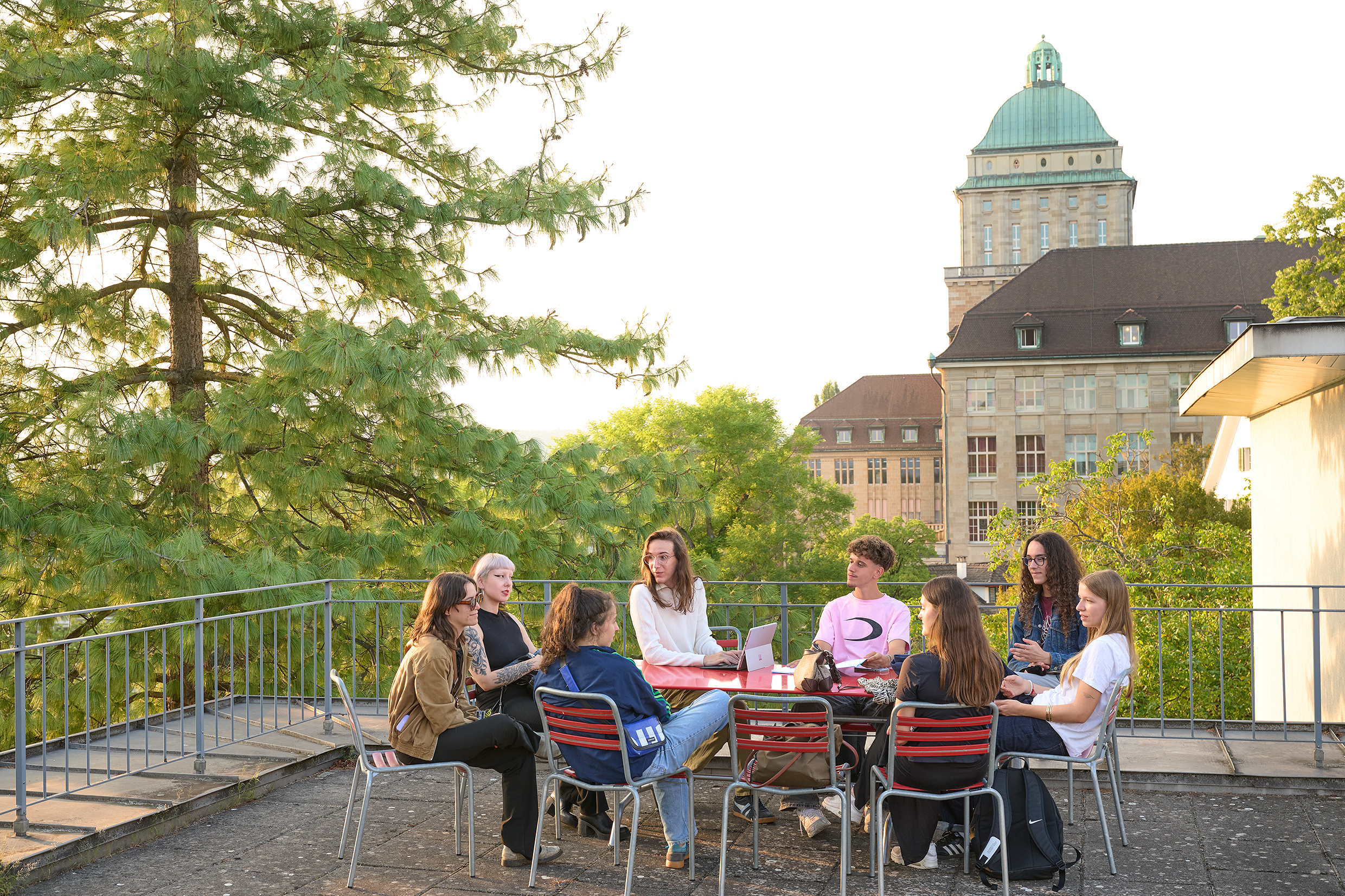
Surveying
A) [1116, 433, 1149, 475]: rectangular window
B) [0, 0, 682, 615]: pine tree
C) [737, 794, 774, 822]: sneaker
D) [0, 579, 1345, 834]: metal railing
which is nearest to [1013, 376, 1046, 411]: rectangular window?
[1116, 433, 1149, 475]: rectangular window

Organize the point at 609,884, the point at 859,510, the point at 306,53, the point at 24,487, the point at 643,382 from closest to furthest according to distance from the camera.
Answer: the point at 609,884, the point at 24,487, the point at 306,53, the point at 643,382, the point at 859,510

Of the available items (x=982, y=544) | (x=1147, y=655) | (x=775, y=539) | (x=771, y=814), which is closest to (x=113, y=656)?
(x=771, y=814)

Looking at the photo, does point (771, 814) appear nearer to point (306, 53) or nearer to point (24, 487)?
point (24, 487)

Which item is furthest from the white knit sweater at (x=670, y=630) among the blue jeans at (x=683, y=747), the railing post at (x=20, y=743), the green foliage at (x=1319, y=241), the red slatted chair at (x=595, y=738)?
the green foliage at (x=1319, y=241)

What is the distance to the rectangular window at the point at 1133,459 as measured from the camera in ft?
219

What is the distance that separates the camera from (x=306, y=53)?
11.3 metres

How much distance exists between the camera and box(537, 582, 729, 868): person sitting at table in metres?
5.02

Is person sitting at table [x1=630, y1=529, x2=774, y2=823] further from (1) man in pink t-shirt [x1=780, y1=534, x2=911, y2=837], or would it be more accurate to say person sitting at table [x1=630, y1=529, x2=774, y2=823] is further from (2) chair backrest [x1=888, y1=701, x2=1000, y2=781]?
(2) chair backrest [x1=888, y1=701, x2=1000, y2=781]

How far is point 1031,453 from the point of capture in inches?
2950

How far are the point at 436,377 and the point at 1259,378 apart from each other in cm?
752

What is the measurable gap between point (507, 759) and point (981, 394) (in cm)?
7278

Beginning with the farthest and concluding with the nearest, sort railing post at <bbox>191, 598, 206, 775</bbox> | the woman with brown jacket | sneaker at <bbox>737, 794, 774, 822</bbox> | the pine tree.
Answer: the pine tree < railing post at <bbox>191, 598, 206, 775</bbox> < sneaker at <bbox>737, 794, 774, 822</bbox> < the woman with brown jacket

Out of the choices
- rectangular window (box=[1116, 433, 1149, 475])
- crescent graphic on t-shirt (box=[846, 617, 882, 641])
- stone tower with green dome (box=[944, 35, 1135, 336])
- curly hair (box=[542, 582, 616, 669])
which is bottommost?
crescent graphic on t-shirt (box=[846, 617, 882, 641])

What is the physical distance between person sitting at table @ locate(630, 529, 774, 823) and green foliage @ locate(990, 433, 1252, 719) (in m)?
15.9
